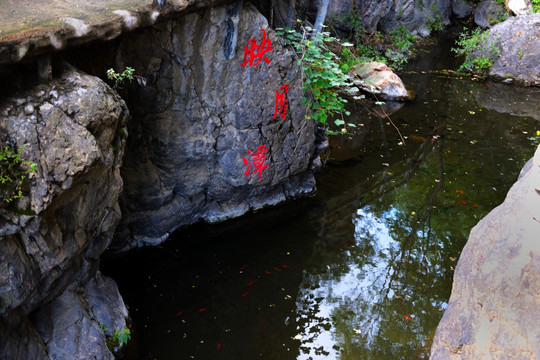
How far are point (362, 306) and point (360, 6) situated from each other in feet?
36.0

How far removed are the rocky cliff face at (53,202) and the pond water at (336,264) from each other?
1.06m

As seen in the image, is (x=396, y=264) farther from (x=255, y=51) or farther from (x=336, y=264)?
(x=255, y=51)

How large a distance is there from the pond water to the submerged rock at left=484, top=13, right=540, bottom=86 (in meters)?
5.51

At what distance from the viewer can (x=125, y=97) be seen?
569cm

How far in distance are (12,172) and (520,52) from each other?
595 inches

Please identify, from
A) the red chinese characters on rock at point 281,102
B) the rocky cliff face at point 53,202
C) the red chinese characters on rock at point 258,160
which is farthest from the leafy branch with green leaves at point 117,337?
the red chinese characters on rock at point 281,102

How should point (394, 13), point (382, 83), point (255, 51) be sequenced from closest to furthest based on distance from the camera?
point (255, 51)
point (382, 83)
point (394, 13)

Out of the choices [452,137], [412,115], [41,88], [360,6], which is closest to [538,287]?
[41,88]

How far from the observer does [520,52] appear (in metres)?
14.7

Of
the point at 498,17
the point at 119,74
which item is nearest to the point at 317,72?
the point at 119,74

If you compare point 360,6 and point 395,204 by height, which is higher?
point 360,6

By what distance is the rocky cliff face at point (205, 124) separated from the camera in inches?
230

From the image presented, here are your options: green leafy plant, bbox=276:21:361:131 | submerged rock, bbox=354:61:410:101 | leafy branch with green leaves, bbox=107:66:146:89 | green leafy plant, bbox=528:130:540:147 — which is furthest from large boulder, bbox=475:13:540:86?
leafy branch with green leaves, bbox=107:66:146:89

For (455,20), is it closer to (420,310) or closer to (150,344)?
(420,310)
